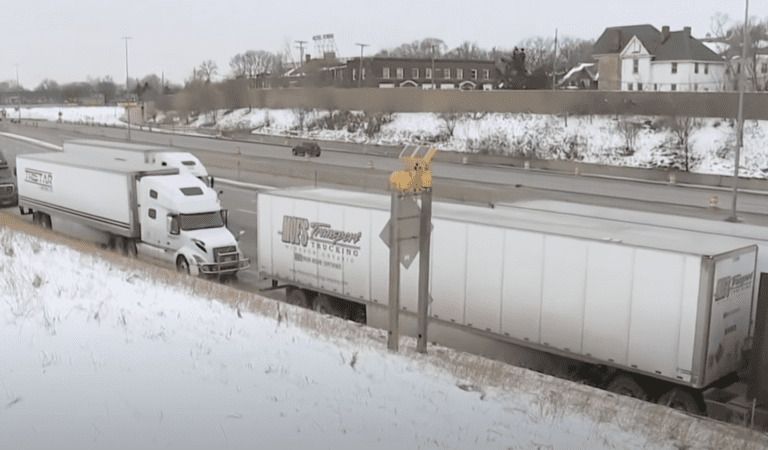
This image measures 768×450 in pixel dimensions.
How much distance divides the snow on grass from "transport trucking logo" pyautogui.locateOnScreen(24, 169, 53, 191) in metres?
81.4

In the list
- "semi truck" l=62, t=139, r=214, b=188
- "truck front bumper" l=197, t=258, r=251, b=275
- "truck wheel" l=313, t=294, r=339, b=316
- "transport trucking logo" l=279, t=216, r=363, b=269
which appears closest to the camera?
"transport trucking logo" l=279, t=216, r=363, b=269

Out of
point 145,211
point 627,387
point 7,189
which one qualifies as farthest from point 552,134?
point 627,387

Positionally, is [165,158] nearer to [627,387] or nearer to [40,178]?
[40,178]

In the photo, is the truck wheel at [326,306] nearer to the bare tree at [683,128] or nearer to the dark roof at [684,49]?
the bare tree at [683,128]

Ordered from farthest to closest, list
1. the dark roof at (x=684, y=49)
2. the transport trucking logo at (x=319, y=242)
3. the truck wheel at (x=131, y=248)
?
the dark roof at (x=684, y=49)
the truck wheel at (x=131, y=248)
the transport trucking logo at (x=319, y=242)

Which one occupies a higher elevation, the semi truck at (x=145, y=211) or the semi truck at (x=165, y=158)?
the semi truck at (x=165, y=158)

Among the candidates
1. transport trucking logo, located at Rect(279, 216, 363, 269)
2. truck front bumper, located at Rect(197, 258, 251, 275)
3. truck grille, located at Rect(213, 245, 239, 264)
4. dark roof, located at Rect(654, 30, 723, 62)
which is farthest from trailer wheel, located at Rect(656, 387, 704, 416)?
dark roof, located at Rect(654, 30, 723, 62)

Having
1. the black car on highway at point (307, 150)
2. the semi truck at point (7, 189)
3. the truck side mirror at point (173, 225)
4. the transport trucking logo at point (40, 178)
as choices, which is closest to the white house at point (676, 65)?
the black car on highway at point (307, 150)

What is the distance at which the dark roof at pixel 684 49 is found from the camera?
83375 mm

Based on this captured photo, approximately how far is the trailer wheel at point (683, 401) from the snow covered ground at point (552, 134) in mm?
41569

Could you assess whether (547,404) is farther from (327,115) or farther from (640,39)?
(640,39)

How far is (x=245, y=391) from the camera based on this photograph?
7.86 meters

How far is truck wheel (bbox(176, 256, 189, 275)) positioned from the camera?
2312cm

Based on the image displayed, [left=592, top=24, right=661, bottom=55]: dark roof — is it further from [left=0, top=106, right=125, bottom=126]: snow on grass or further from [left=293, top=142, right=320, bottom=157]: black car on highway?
[left=0, top=106, right=125, bottom=126]: snow on grass
